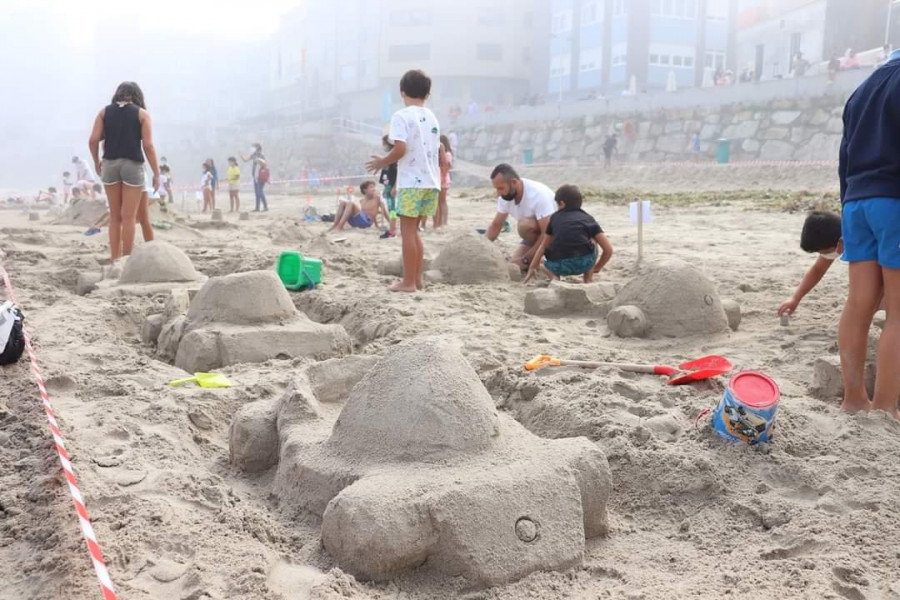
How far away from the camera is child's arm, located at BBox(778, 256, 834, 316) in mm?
4031

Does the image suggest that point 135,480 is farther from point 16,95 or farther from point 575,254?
point 16,95

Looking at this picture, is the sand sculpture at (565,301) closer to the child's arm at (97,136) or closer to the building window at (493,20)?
the child's arm at (97,136)

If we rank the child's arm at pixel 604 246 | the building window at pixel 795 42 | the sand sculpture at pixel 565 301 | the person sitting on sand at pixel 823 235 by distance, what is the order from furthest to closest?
the building window at pixel 795 42 → the child's arm at pixel 604 246 → the sand sculpture at pixel 565 301 → the person sitting on sand at pixel 823 235

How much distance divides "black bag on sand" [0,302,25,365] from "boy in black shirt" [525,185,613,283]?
347 centimetres

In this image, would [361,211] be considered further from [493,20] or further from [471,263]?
[493,20]

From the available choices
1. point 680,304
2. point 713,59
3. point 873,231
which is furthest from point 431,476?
point 713,59

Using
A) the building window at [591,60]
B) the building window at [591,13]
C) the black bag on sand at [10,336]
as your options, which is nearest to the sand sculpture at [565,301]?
the black bag on sand at [10,336]

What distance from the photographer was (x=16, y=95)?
7056 cm

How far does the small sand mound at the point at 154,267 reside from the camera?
18.3ft

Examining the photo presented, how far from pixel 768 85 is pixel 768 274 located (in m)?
16.1

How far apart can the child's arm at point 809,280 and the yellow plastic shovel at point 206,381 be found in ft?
9.65

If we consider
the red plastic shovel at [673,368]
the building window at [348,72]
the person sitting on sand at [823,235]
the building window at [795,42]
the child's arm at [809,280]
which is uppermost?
the building window at [348,72]

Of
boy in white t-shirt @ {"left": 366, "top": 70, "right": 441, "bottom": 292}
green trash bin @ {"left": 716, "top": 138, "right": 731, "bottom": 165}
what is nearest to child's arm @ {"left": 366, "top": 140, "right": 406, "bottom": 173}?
boy in white t-shirt @ {"left": 366, "top": 70, "right": 441, "bottom": 292}

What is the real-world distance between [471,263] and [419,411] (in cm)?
376
